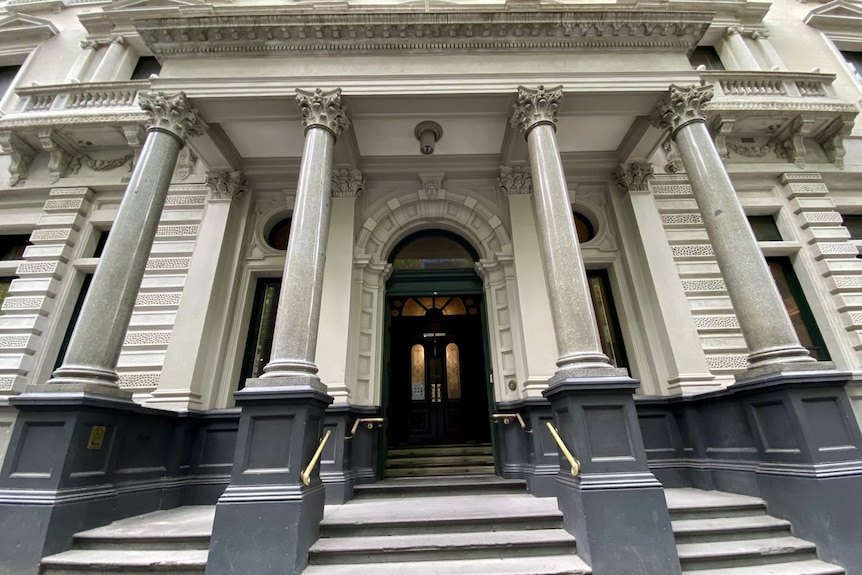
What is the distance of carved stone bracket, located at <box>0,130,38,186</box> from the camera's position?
8.15 m

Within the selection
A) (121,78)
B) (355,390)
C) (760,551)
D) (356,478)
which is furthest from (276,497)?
(121,78)

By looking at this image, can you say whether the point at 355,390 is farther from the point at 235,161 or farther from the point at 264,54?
the point at 264,54

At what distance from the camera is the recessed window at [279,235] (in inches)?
332

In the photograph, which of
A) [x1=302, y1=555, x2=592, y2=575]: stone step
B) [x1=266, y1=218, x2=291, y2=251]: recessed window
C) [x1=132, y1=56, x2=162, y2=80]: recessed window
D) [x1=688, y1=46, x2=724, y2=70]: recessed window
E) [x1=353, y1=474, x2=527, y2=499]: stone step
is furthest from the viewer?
[x1=688, y1=46, x2=724, y2=70]: recessed window

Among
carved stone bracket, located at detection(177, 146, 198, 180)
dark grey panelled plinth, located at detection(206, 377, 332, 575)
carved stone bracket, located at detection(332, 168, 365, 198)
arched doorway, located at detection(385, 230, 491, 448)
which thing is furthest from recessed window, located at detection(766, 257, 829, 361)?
carved stone bracket, located at detection(177, 146, 198, 180)

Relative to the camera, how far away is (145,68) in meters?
10.0

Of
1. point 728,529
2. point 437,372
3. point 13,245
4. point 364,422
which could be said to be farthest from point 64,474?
point 13,245

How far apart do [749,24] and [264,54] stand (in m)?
12.1

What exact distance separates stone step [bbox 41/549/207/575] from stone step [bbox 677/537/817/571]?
15.5 ft

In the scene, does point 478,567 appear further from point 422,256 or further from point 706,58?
point 706,58

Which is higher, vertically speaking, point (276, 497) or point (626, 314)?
point (626, 314)

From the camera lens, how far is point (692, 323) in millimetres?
6855

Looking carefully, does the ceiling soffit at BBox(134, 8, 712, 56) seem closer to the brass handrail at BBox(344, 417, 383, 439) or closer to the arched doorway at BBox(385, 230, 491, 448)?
the arched doorway at BBox(385, 230, 491, 448)

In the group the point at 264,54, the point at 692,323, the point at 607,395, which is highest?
the point at 264,54
